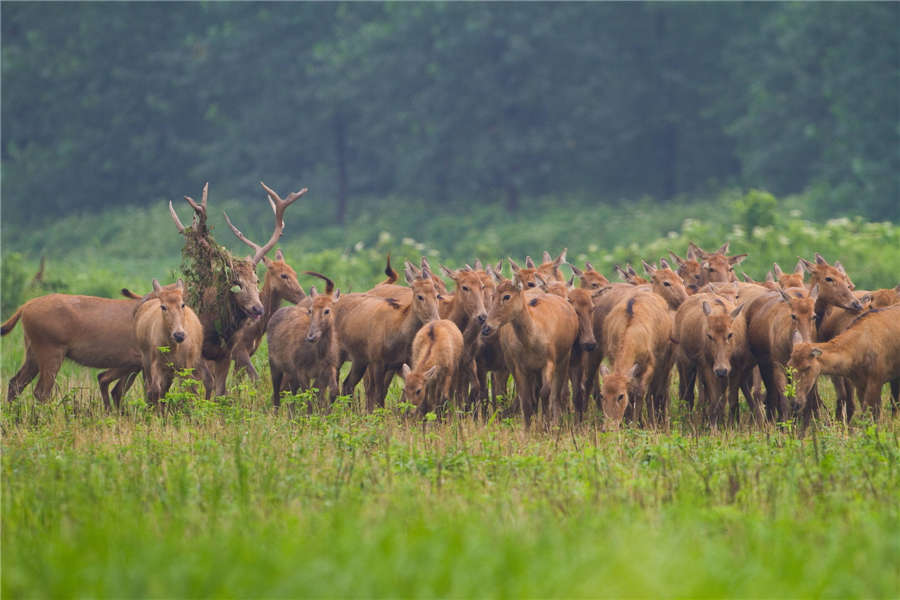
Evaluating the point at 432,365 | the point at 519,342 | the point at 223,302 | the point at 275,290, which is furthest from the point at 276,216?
the point at 519,342

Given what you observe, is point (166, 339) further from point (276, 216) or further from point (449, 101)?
point (449, 101)

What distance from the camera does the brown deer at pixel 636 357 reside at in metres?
12.6

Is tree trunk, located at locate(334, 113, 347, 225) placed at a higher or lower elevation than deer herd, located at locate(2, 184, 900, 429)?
higher

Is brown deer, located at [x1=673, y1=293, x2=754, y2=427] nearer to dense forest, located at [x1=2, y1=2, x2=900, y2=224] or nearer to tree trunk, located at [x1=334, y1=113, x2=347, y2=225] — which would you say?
dense forest, located at [x1=2, y1=2, x2=900, y2=224]

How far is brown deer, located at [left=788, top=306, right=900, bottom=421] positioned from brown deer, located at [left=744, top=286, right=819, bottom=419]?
0.39 metres

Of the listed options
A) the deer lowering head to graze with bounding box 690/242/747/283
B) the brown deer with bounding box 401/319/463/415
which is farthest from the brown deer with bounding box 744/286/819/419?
the brown deer with bounding box 401/319/463/415

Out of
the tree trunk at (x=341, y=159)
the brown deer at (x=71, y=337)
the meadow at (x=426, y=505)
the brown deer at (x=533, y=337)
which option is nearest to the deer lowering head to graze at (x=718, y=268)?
the meadow at (x=426, y=505)

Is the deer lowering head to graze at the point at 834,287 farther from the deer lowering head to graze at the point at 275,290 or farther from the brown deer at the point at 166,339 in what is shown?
the brown deer at the point at 166,339

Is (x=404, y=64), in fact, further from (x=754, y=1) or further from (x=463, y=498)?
(x=463, y=498)

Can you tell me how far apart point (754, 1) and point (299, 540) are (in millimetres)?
42037

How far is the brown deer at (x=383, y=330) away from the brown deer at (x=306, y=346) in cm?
32

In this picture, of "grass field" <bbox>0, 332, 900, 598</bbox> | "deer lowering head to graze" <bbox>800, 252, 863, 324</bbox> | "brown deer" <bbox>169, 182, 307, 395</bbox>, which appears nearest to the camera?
"grass field" <bbox>0, 332, 900, 598</bbox>

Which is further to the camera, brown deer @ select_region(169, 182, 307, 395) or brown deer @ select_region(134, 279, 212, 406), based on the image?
brown deer @ select_region(169, 182, 307, 395)

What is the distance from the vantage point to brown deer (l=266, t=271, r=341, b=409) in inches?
562
